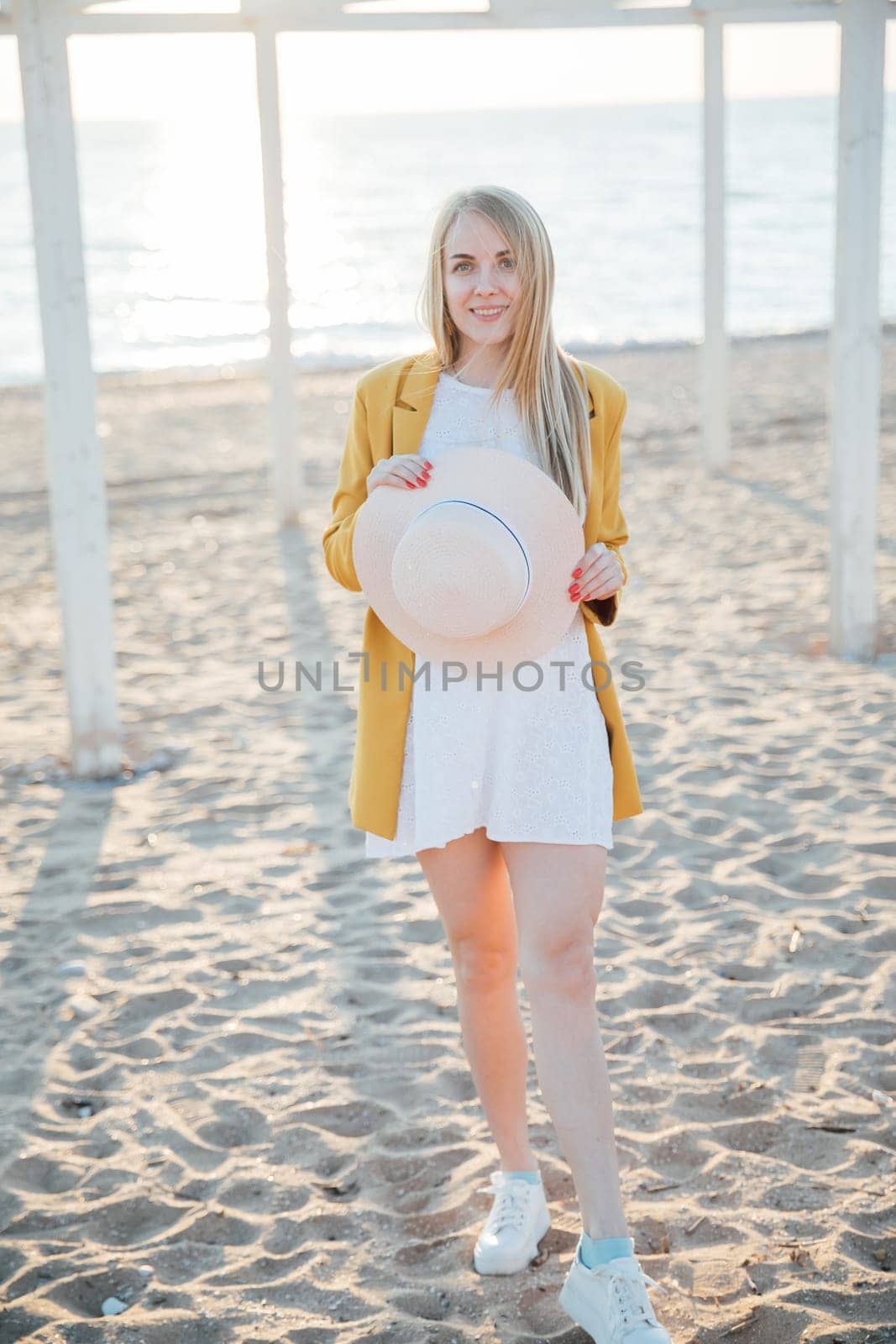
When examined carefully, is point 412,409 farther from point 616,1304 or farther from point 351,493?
point 616,1304

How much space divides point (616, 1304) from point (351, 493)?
136 cm

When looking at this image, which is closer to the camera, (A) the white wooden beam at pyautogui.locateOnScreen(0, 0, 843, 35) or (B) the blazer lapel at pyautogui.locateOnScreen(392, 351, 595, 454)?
(B) the blazer lapel at pyautogui.locateOnScreen(392, 351, 595, 454)

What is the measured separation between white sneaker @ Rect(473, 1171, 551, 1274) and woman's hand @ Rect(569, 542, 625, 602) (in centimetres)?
109

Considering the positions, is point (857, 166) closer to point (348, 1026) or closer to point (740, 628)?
point (740, 628)

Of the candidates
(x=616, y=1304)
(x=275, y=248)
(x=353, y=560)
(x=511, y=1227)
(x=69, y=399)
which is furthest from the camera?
(x=275, y=248)

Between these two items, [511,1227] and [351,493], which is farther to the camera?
[511,1227]

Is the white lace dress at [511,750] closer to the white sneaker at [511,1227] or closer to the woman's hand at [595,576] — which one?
the woman's hand at [595,576]

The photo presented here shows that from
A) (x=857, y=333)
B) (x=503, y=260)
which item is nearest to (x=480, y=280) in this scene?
(x=503, y=260)

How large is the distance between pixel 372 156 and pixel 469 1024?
7247 centimetres

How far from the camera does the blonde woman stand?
2066 mm

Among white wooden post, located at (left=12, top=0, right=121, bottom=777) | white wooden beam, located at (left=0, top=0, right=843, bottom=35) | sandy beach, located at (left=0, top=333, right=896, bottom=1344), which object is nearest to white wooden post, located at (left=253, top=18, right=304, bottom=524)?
white wooden beam, located at (left=0, top=0, right=843, bottom=35)

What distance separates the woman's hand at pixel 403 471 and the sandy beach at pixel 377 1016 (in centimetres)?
140

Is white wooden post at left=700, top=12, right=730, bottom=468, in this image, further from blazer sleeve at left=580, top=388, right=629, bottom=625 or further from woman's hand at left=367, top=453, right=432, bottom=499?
woman's hand at left=367, top=453, right=432, bottom=499

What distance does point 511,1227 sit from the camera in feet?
7.72
